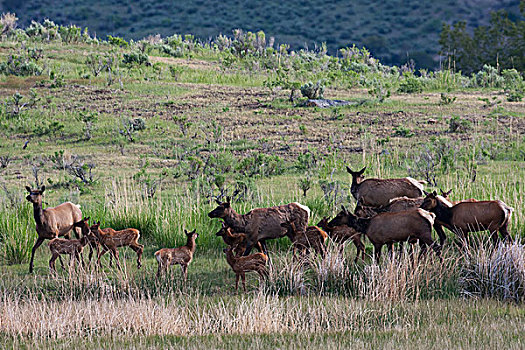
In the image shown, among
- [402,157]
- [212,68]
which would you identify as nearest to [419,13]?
[212,68]

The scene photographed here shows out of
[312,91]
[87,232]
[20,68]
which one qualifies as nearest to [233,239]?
[87,232]

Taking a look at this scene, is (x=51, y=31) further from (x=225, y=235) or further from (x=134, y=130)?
(x=225, y=235)

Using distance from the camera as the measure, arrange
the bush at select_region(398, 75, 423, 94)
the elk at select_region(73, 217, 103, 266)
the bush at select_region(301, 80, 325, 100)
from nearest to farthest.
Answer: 1. the elk at select_region(73, 217, 103, 266)
2. the bush at select_region(301, 80, 325, 100)
3. the bush at select_region(398, 75, 423, 94)

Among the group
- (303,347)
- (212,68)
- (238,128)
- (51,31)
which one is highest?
(51,31)

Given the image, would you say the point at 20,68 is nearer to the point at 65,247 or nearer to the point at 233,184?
the point at 233,184

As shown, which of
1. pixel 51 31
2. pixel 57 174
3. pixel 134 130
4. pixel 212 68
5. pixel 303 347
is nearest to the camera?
pixel 303 347

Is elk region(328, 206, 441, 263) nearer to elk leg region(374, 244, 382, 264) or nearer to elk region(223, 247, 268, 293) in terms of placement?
elk leg region(374, 244, 382, 264)

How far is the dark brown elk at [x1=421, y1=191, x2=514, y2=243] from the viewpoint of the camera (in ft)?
32.6

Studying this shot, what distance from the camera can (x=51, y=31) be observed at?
37.2m

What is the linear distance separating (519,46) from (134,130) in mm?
33191

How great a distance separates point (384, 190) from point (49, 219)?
5.29 m

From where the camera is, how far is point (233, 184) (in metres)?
17.2

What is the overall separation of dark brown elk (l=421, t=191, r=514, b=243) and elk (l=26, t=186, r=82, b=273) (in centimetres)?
542

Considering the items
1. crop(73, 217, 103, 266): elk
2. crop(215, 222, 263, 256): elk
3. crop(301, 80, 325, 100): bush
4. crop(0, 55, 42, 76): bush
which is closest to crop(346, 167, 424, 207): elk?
crop(215, 222, 263, 256): elk
